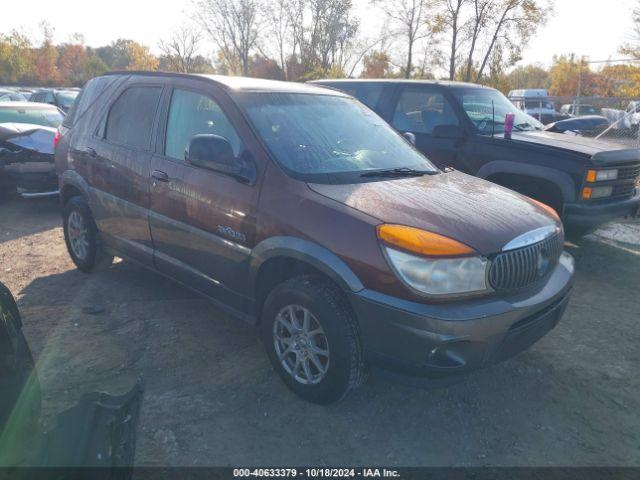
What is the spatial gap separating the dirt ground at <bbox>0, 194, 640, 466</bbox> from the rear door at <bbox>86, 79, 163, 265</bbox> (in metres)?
0.64

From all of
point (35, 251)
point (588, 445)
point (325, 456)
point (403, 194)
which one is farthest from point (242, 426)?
point (35, 251)

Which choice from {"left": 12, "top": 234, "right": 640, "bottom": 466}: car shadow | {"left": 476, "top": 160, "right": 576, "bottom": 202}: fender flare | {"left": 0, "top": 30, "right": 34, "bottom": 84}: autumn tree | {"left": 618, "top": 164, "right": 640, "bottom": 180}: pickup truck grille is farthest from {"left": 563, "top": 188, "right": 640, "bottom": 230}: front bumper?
{"left": 0, "top": 30, "right": 34, "bottom": 84}: autumn tree

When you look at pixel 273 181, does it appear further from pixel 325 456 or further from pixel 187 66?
pixel 187 66

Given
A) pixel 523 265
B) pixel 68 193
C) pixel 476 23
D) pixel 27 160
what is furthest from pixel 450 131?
pixel 476 23

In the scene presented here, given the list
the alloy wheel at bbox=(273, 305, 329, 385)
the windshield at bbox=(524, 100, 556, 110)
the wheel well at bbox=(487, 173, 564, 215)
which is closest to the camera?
the alloy wheel at bbox=(273, 305, 329, 385)

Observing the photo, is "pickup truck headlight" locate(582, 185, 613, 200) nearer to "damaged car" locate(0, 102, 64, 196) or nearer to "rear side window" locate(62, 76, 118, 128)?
"rear side window" locate(62, 76, 118, 128)

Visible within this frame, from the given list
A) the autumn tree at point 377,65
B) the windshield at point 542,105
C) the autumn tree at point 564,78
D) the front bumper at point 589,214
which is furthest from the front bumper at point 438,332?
the autumn tree at point 564,78

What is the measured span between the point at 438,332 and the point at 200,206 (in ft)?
6.11

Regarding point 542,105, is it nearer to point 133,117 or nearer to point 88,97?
point 88,97

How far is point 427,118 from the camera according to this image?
20.9 ft

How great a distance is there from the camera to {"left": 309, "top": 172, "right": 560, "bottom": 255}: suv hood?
2723 millimetres

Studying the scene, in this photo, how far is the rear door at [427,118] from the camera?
614 cm

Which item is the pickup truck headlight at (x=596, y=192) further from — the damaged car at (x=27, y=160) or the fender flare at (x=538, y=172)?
the damaged car at (x=27, y=160)

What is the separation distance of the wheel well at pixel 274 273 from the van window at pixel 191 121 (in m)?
0.86
